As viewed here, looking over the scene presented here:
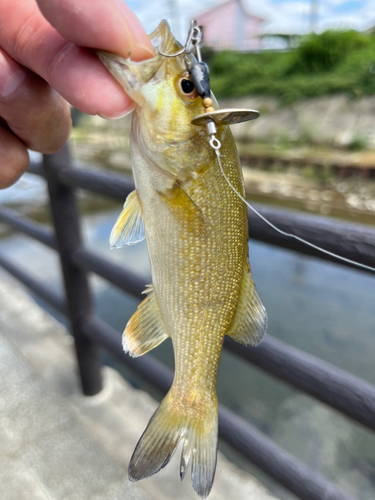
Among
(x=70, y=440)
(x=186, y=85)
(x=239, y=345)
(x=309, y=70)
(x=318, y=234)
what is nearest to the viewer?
(x=186, y=85)

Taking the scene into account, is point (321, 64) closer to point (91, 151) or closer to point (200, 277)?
point (91, 151)

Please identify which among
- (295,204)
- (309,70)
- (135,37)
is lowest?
(295,204)

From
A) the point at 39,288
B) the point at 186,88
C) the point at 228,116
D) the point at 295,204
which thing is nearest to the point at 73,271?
the point at 39,288

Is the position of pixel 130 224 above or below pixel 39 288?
above

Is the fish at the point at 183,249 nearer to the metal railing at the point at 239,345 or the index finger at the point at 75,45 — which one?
the index finger at the point at 75,45

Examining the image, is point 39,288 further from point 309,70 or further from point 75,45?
point 309,70

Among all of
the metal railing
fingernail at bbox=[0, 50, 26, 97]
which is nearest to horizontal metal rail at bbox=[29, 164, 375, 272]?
the metal railing
